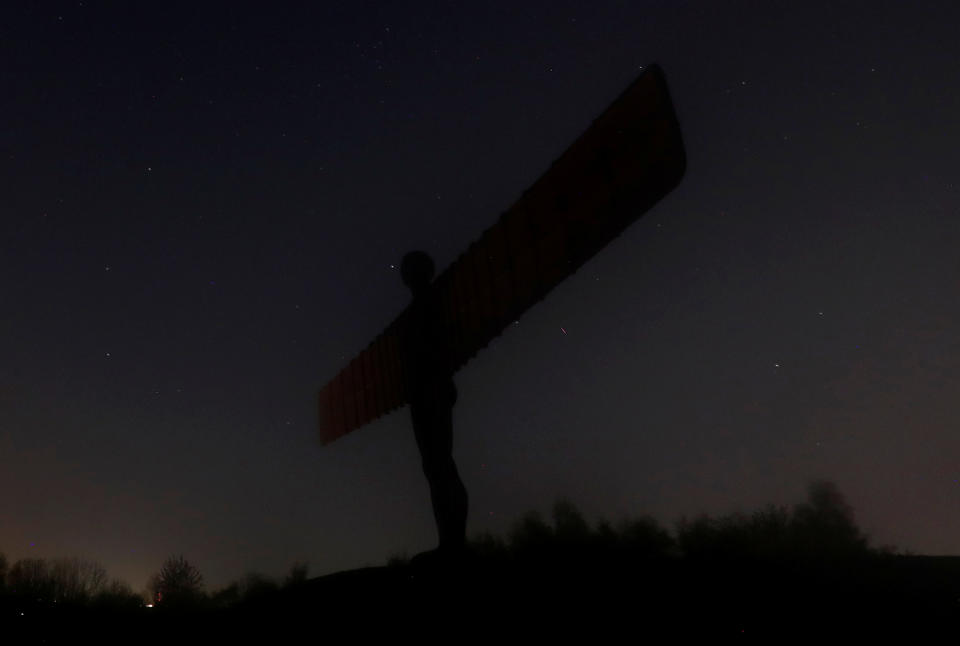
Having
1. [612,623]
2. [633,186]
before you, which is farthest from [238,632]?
[633,186]

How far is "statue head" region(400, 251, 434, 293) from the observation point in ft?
15.4

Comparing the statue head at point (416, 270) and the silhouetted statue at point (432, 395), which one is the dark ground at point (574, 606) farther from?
the statue head at point (416, 270)

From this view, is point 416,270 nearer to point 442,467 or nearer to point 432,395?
point 432,395

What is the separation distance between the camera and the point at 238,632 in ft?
12.8

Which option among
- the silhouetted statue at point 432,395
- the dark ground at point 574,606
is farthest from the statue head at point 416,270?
the dark ground at point 574,606

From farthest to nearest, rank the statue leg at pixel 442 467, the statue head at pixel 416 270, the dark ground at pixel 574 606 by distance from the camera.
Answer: the statue head at pixel 416 270 < the statue leg at pixel 442 467 < the dark ground at pixel 574 606

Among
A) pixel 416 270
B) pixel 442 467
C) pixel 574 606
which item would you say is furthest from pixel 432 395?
pixel 574 606

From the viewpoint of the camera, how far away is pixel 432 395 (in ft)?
14.2

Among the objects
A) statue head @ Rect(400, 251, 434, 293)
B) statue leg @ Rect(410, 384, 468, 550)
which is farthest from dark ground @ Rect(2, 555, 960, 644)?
statue head @ Rect(400, 251, 434, 293)

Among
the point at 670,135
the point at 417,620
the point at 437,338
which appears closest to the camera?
the point at 670,135

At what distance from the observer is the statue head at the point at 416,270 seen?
4684mm

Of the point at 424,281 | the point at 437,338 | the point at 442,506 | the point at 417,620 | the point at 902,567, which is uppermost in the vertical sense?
the point at 424,281

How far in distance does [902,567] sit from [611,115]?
442 cm

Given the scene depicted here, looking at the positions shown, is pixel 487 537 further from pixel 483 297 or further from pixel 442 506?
pixel 483 297
